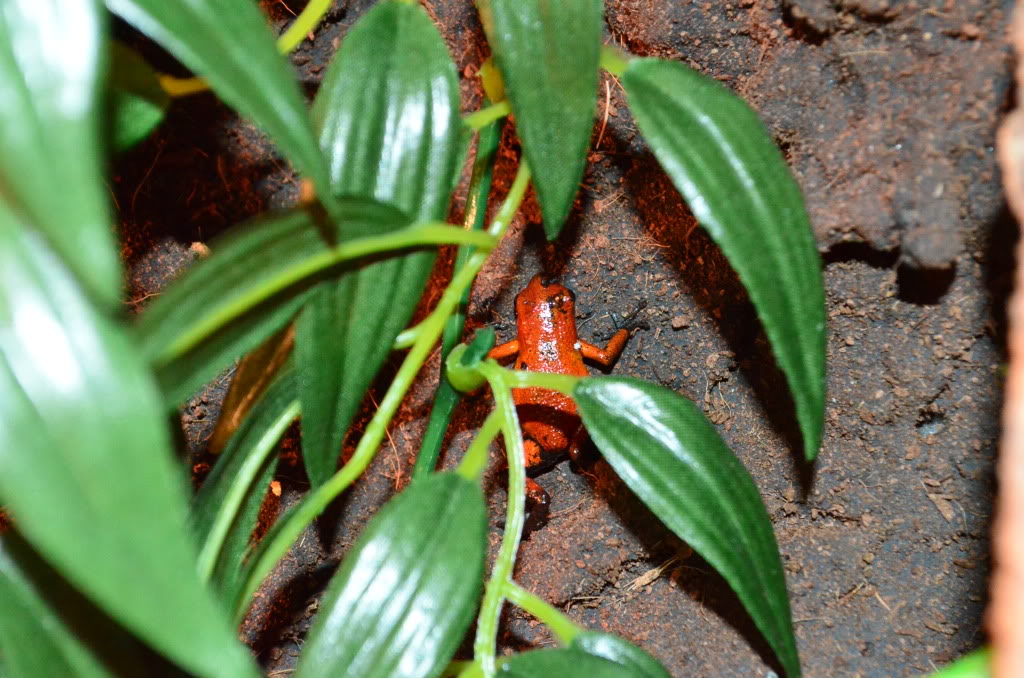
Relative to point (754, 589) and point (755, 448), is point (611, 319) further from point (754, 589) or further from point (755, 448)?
point (754, 589)

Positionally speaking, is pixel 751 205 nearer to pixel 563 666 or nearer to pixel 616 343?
pixel 563 666

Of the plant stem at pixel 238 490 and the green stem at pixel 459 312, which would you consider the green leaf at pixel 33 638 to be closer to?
the plant stem at pixel 238 490

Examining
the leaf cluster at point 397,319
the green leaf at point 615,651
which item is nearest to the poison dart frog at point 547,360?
the leaf cluster at point 397,319

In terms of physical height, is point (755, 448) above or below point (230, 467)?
below

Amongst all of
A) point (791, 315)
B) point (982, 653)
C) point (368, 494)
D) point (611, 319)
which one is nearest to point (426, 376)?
point (368, 494)

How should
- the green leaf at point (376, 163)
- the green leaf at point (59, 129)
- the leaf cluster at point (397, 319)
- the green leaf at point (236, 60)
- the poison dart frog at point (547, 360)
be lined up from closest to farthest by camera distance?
the green leaf at point (59, 129), the green leaf at point (236, 60), the leaf cluster at point (397, 319), the green leaf at point (376, 163), the poison dart frog at point (547, 360)

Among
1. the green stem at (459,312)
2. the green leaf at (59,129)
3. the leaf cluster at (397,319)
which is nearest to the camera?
the green leaf at (59,129)
